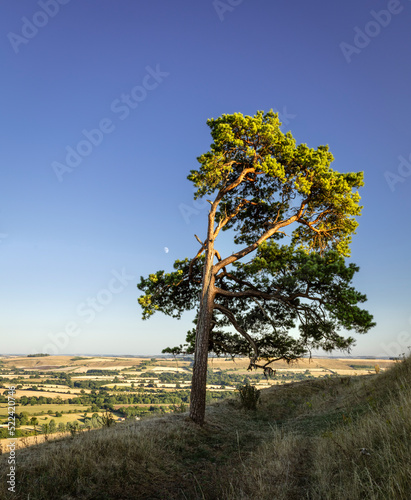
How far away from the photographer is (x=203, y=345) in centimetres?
1109

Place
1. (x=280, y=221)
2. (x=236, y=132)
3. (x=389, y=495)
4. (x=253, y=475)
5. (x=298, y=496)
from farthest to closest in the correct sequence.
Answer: (x=280, y=221), (x=236, y=132), (x=253, y=475), (x=298, y=496), (x=389, y=495)

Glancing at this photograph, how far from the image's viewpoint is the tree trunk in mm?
10461

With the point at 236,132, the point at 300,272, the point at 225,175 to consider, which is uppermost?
the point at 236,132

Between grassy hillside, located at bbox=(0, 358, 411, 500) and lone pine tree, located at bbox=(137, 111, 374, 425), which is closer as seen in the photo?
grassy hillside, located at bbox=(0, 358, 411, 500)

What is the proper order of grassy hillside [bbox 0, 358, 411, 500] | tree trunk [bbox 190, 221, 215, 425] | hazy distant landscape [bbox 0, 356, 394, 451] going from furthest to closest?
hazy distant landscape [bbox 0, 356, 394, 451] → tree trunk [bbox 190, 221, 215, 425] → grassy hillside [bbox 0, 358, 411, 500]

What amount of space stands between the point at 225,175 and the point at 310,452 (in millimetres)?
10019

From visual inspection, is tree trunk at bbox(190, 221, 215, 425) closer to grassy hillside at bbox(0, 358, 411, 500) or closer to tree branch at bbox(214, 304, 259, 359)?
tree branch at bbox(214, 304, 259, 359)

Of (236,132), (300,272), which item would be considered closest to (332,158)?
(236,132)

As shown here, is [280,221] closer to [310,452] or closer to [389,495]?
[310,452]

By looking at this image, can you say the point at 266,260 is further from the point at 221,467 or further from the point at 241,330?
the point at 221,467

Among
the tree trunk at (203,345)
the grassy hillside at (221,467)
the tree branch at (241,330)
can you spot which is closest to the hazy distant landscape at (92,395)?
the tree branch at (241,330)

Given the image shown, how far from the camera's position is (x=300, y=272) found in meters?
10.6

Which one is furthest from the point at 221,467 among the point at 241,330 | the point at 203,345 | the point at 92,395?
the point at 92,395

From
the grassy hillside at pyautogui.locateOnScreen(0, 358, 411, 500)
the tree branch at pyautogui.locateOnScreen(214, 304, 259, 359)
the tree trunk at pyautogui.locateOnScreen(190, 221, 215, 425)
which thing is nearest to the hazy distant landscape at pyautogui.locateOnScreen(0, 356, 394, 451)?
the tree branch at pyautogui.locateOnScreen(214, 304, 259, 359)
